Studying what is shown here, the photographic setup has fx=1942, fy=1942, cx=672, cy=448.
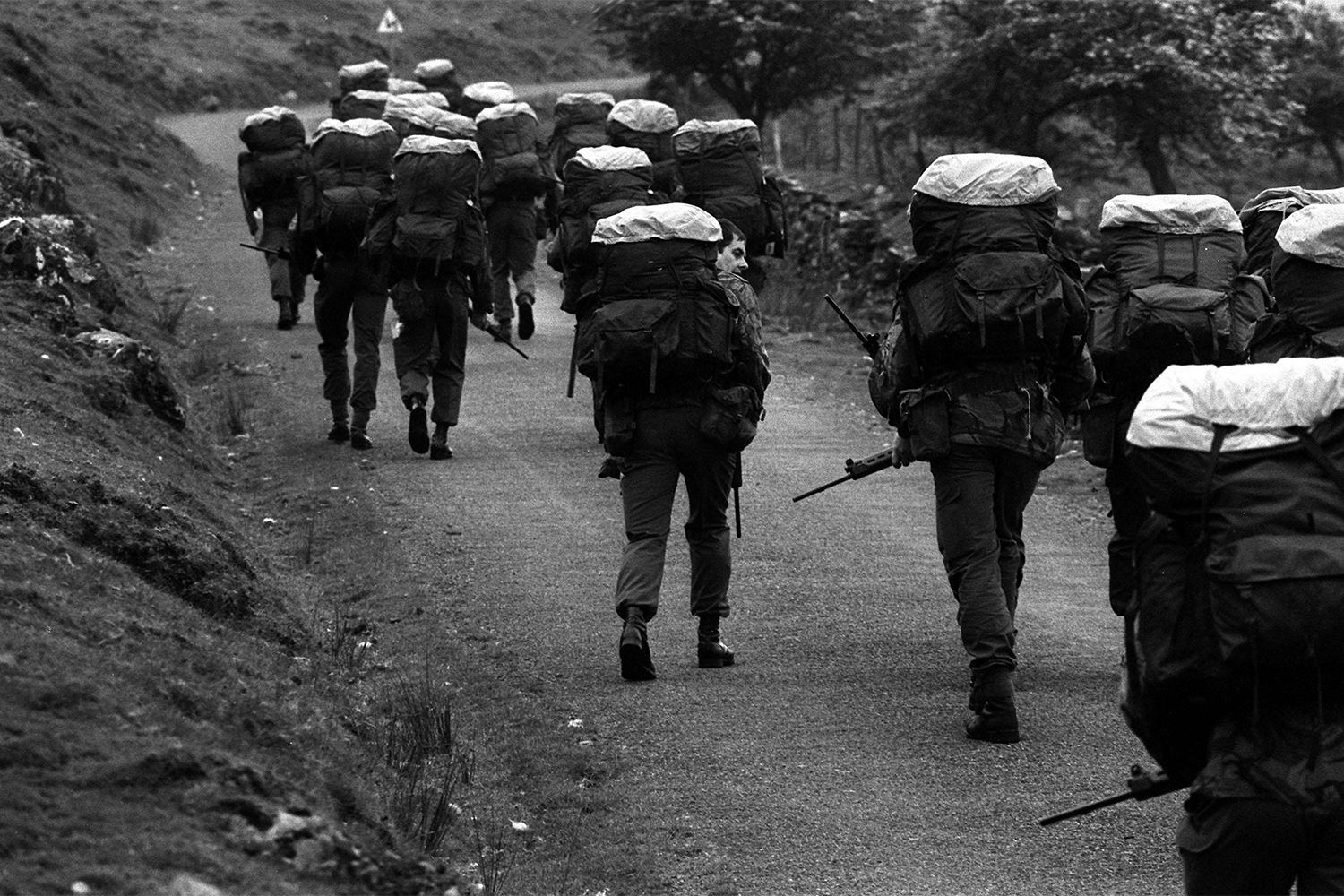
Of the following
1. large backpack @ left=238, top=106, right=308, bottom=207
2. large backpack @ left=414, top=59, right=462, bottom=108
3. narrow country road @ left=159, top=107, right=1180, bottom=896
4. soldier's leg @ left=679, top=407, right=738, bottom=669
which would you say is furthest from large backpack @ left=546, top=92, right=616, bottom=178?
large backpack @ left=414, top=59, right=462, bottom=108

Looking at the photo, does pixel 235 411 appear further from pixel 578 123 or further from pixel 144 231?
pixel 144 231

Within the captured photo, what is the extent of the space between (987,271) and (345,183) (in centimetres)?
607

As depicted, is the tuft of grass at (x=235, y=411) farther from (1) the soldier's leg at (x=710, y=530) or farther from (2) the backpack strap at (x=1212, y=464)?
(2) the backpack strap at (x=1212, y=464)

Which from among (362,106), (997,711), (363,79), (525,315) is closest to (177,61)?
(363,79)

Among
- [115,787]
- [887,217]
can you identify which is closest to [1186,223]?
[115,787]

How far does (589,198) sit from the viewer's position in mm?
10961

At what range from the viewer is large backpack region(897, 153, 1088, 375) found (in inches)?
254

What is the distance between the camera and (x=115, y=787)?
403 cm

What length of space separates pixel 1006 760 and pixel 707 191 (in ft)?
18.0

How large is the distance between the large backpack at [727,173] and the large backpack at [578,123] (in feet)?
9.54

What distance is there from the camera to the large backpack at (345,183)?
11375mm

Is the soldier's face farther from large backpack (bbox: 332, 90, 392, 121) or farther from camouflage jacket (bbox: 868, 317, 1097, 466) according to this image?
large backpack (bbox: 332, 90, 392, 121)

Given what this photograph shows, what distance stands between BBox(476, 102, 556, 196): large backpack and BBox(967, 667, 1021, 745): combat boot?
8661 mm

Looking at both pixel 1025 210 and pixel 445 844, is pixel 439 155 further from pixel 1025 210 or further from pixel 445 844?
pixel 445 844
